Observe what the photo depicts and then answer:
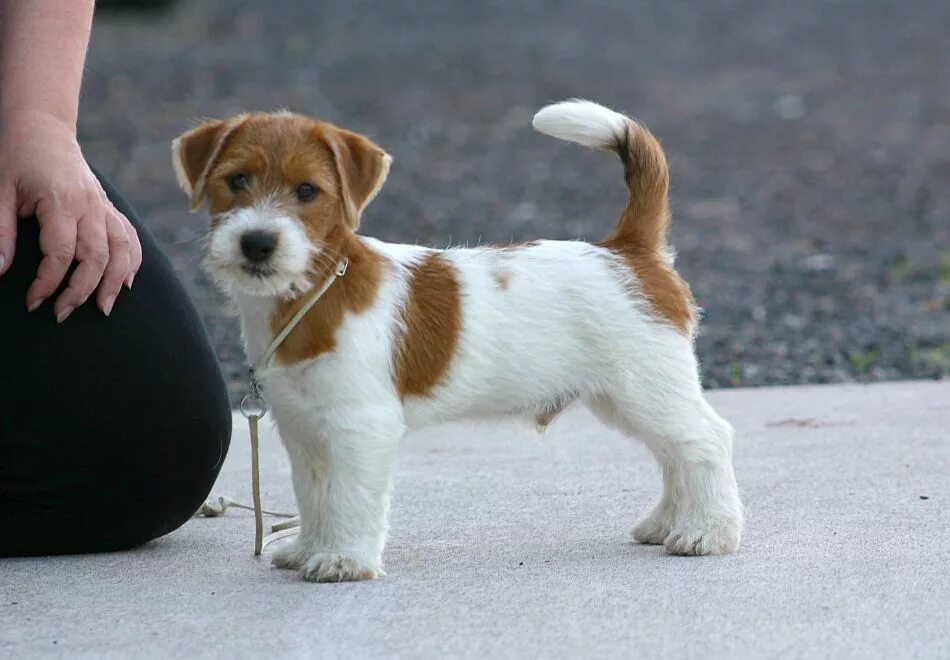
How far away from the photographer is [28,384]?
145 inches

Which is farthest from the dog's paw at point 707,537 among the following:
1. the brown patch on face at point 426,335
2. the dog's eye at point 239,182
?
the dog's eye at point 239,182

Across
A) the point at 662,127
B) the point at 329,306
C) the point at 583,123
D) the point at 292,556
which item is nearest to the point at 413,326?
the point at 329,306

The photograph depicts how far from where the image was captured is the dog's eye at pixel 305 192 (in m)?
3.38

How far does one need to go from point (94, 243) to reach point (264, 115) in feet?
1.69

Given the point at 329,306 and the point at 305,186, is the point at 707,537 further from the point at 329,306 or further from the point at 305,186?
the point at 305,186

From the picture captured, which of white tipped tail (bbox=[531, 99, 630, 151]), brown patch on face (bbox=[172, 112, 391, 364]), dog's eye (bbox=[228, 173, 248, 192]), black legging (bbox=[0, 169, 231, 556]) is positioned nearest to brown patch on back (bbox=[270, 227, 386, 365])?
brown patch on face (bbox=[172, 112, 391, 364])

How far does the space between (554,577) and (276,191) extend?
105 centimetres

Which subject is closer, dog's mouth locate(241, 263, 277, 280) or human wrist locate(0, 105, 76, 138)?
dog's mouth locate(241, 263, 277, 280)

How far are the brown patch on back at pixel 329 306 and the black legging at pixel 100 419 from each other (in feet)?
1.48

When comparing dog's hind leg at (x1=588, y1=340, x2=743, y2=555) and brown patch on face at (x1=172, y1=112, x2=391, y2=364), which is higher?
brown patch on face at (x1=172, y1=112, x2=391, y2=364)

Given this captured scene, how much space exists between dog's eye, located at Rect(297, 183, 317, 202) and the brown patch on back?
12 cm

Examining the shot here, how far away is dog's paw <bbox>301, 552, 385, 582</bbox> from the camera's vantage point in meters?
3.46

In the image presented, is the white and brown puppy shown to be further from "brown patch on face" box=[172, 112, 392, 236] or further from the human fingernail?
the human fingernail

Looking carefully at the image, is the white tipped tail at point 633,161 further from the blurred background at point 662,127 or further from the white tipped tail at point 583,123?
the blurred background at point 662,127
